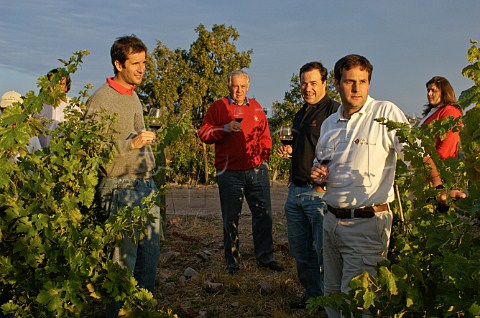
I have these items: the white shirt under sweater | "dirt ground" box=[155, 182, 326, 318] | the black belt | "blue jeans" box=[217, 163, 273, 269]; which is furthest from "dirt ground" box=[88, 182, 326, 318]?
the white shirt under sweater

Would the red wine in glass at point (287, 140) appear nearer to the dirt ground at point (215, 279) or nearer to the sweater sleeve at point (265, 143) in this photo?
the sweater sleeve at point (265, 143)

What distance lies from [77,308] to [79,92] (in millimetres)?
1589

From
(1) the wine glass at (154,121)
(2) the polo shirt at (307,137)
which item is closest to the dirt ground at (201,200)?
(2) the polo shirt at (307,137)

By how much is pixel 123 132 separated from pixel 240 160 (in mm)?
2442

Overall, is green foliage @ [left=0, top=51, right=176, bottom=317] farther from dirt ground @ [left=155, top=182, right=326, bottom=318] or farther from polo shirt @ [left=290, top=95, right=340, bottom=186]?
polo shirt @ [left=290, top=95, right=340, bottom=186]

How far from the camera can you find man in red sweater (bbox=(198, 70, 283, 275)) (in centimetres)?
609

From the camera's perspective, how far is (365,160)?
3.31 meters

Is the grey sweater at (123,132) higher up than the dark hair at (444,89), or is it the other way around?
the dark hair at (444,89)

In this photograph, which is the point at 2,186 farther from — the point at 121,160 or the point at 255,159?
the point at 255,159

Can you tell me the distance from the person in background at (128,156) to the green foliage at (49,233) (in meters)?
0.33

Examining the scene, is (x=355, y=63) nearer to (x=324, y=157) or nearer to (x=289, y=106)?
(x=324, y=157)

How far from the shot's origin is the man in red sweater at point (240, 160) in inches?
240

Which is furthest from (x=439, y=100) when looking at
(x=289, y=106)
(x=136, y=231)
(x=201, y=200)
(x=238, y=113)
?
(x=289, y=106)

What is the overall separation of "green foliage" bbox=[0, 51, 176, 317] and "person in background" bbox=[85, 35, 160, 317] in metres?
0.33
